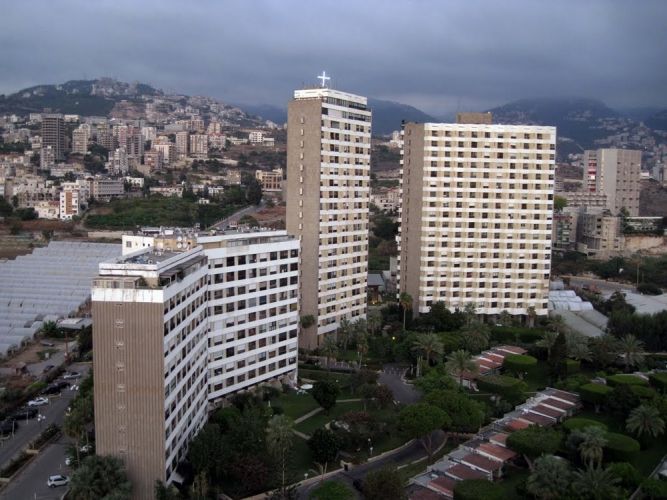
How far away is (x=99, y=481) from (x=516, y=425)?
2494 centimetres

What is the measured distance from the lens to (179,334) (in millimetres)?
35062

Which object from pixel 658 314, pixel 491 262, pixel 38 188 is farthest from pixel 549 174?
pixel 38 188

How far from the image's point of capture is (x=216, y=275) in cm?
4300

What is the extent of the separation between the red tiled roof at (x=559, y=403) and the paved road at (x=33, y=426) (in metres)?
32.7

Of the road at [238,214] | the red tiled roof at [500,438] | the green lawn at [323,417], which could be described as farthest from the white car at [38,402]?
the road at [238,214]

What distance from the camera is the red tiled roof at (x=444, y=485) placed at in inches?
1361

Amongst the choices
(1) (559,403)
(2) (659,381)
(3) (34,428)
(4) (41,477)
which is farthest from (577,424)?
(3) (34,428)

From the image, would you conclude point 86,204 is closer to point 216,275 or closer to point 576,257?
point 576,257

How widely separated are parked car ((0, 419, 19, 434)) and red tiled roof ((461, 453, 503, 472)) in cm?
2832

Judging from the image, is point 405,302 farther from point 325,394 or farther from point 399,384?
point 325,394

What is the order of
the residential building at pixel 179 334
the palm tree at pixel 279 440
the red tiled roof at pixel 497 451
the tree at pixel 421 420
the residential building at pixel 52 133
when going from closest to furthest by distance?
1. the residential building at pixel 179 334
2. the palm tree at pixel 279 440
3. the red tiled roof at pixel 497 451
4. the tree at pixel 421 420
5. the residential building at pixel 52 133

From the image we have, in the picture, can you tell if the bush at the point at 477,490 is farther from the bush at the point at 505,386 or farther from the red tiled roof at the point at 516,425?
the bush at the point at 505,386

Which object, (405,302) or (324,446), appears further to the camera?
(405,302)

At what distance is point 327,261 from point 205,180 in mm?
107227
